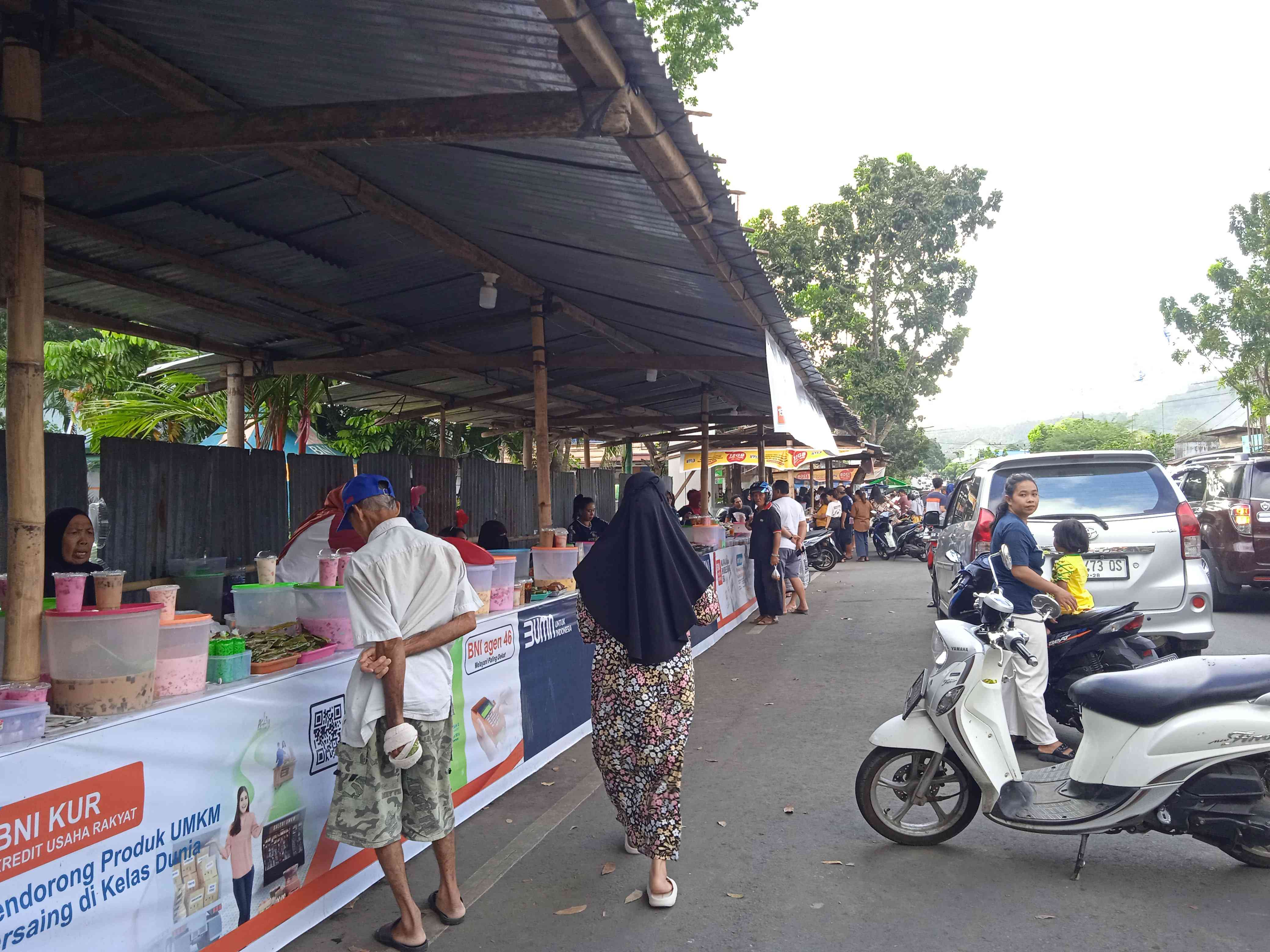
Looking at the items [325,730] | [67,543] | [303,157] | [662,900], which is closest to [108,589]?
[325,730]

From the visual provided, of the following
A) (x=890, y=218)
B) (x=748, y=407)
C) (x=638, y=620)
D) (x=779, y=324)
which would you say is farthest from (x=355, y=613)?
(x=890, y=218)

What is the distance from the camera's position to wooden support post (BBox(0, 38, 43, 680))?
3385 mm

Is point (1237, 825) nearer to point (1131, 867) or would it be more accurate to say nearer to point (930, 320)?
point (1131, 867)

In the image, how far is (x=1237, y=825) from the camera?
3840 millimetres

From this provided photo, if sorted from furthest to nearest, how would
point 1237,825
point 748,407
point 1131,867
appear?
point 748,407 → point 1131,867 → point 1237,825

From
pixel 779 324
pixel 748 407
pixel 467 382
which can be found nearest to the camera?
pixel 779 324

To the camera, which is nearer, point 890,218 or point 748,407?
point 748,407

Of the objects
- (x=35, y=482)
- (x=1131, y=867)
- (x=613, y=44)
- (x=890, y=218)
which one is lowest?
(x=1131, y=867)

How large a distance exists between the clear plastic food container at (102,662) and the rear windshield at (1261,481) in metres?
12.2

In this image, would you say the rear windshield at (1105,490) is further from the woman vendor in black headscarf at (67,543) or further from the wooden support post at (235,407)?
the wooden support post at (235,407)

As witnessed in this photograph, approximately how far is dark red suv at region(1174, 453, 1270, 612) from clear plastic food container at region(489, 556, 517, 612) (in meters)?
8.90

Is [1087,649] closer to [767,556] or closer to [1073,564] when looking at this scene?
[1073,564]

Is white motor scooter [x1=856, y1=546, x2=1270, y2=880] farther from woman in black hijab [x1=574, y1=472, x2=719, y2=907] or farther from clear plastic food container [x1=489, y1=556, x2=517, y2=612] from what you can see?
clear plastic food container [x1=489, y1=556, x2=517, y2=612]

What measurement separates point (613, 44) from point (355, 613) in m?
2.30
